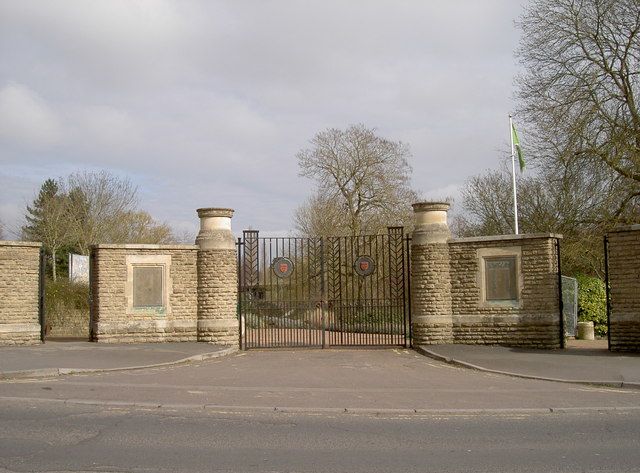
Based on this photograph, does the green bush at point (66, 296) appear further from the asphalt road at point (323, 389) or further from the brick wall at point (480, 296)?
the brick wall at point (480, 296)

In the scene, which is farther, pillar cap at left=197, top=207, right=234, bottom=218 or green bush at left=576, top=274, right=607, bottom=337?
green bush at left=576, top=274, right=607, bottom=337

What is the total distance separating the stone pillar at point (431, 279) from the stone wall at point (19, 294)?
33.3ft

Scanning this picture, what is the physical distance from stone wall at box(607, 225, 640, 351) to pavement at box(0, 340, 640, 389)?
415mm

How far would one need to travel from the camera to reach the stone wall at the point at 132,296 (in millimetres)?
18172

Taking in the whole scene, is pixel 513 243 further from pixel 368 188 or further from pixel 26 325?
pixel 368 188

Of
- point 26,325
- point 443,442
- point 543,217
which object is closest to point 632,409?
point 443,442

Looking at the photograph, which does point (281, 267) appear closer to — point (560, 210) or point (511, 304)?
point (511, 304)

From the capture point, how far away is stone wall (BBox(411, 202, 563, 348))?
57.1 ft

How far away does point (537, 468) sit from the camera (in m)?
6.49

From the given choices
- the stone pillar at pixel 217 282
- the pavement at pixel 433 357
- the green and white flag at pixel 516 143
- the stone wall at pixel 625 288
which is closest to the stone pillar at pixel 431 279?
the pavement at pixel 433 357

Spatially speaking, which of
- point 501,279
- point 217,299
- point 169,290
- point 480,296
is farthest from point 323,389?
point 169,290

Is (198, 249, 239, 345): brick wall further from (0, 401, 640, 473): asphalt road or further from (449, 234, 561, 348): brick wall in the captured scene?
(0, 401, 640, 473): asphalt road

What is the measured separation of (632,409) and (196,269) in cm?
1206

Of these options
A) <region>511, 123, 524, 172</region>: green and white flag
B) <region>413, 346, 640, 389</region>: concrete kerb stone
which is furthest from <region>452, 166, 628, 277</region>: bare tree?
<region>413, 346, 640, 389</region>: concrete kerb stone
